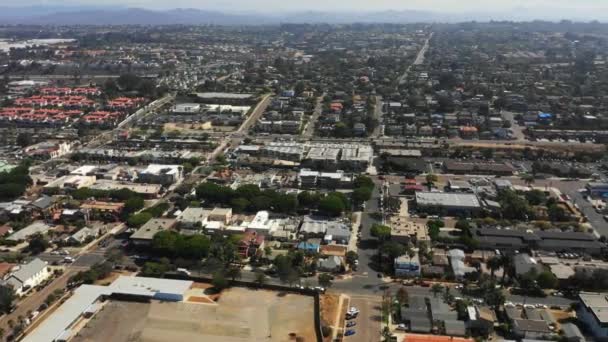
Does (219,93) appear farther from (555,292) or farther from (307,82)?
(555,292)

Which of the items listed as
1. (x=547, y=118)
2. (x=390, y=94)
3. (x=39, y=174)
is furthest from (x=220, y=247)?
(x=390, y=94)

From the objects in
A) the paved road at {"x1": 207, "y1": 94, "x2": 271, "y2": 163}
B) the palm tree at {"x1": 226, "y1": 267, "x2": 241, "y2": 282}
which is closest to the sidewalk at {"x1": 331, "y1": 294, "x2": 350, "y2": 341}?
the palm tree at {"x1": 226, "y1": 267, "x2": 241, "y2": 282}

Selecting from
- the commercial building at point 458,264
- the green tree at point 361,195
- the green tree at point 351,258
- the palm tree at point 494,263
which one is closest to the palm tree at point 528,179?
the green tree at point 361,195

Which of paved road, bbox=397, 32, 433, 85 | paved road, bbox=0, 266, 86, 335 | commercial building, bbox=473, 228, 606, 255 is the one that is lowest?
paved road, bbox=0, 266, 86, 335

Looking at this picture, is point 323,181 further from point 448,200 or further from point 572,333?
point 572,333

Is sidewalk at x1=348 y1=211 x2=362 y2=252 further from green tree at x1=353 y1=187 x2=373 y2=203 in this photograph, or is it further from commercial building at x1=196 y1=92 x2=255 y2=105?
commercial building at x1=196 y1=92 x2=255 y2=105

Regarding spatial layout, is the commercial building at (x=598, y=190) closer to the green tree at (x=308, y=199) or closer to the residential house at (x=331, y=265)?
the green tree at (x=308, y=199)

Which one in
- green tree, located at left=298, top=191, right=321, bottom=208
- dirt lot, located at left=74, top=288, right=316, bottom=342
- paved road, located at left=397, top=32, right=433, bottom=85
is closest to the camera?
dirt lot, located at left=74, top=288, right=316, bottom=342
